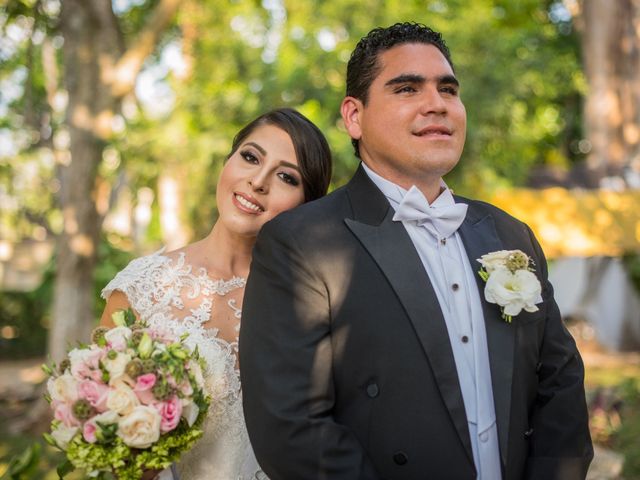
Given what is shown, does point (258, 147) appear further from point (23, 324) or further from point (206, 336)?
point (23, 324)

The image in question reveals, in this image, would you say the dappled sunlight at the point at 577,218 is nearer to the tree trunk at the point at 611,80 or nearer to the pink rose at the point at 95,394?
the tree trunk at the point at 611,80

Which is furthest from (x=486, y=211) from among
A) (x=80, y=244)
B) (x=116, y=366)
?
(x=80, y=244)

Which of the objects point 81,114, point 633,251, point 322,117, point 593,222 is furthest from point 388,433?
point 633,251

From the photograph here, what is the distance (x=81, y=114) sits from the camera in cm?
814

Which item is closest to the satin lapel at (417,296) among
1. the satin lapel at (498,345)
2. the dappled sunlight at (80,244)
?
the satin lapel at (498,345)

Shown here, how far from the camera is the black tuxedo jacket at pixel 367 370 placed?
2.25 meters

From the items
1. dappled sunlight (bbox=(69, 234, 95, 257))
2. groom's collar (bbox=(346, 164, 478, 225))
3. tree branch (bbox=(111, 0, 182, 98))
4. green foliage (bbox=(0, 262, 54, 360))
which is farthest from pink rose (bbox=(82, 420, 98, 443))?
green foliage (bbox=(0, 262, 54, 360))

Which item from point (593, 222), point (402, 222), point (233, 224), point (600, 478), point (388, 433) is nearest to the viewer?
point (388, 433)

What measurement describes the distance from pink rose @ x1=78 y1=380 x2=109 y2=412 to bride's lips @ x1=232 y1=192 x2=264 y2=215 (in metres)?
1.08

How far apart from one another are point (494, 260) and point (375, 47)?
81 cm

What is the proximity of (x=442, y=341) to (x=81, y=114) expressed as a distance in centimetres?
660

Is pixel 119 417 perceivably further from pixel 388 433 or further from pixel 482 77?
pixel 482 77

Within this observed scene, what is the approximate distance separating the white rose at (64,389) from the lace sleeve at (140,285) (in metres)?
0.95

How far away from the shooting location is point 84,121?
8.14 meters
